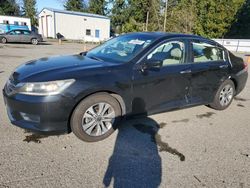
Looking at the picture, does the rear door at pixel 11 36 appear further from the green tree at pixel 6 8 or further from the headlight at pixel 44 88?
the green tree at pixel 6 8

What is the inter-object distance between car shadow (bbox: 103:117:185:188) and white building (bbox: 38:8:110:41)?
33936 millimetres

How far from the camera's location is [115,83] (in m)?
3.45

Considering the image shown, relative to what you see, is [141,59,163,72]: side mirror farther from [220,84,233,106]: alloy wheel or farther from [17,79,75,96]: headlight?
[220,84,233,106]: alloy wheel

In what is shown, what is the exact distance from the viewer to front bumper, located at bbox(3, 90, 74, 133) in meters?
3.04

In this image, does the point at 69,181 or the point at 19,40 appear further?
the point at 19,40

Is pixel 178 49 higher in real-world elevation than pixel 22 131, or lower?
higher

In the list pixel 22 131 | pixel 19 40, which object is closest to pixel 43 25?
pixel 19 40

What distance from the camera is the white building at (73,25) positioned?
37156mm

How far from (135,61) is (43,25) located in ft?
136

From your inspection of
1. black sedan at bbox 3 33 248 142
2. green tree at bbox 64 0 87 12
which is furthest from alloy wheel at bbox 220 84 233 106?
green tree at bbox 64 0 87 12

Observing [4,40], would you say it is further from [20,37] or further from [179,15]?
[179,15]

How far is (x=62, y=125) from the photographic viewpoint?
3238 millimetres

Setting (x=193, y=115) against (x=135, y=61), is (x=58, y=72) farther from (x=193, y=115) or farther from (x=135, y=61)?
(x=193, y=115)

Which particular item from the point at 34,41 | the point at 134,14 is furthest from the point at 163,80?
the point at 134,14
